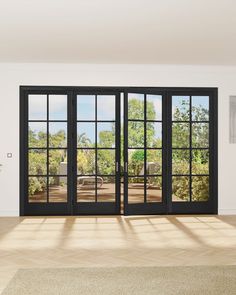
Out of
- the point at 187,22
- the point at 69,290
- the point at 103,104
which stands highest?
the point at 187,22

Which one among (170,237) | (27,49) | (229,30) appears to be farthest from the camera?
(27,49)

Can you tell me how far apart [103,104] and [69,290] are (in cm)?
453

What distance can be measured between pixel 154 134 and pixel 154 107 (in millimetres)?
487

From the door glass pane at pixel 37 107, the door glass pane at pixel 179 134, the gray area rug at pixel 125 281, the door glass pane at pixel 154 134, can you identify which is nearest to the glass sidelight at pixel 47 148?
the door glass pane at pixel 37 107

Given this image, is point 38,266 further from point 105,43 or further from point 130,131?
point 130,131

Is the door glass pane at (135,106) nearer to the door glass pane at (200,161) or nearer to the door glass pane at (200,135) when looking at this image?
the door glass pane at (200,135)

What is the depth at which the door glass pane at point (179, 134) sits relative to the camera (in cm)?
807

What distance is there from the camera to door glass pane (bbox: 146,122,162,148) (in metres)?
7.98

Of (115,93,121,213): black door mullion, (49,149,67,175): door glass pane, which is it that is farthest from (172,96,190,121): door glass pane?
(49,149,67,175): door glass pane

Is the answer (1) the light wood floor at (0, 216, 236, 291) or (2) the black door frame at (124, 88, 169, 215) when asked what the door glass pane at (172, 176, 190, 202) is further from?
(1) the light wood floor at (0, 216, 236, 291)

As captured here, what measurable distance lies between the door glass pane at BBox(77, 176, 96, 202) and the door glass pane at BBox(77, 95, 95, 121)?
3.54 feet

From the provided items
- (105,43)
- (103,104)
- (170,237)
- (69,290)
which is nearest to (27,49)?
(105,43)

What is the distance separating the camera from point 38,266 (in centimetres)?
469

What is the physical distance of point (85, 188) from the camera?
7973mm
